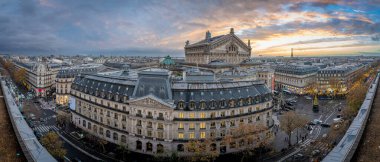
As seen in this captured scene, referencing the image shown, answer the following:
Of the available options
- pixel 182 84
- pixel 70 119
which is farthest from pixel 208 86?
pixel 70 119

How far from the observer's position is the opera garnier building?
7144 cm

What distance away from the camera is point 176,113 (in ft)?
235

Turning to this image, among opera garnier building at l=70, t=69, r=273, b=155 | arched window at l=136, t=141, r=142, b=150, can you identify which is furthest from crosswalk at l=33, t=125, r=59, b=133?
arched window at l=136, t=141, r=142, b=150

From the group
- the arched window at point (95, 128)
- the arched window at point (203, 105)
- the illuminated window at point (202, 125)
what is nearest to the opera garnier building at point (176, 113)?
the illuminated window at point (202, 125)

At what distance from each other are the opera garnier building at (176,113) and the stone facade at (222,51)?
199 ft

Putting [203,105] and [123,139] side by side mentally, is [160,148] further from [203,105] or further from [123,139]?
[203,105]

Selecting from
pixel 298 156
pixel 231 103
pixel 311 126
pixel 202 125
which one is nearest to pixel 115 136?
pixel 202 125

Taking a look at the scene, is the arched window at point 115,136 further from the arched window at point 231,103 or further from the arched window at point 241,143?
the arched window at point 241,143

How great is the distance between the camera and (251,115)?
78750mm

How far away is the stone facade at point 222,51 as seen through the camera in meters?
143

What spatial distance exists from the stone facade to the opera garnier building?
60539mm

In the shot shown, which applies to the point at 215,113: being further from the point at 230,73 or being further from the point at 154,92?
the point at 230,73

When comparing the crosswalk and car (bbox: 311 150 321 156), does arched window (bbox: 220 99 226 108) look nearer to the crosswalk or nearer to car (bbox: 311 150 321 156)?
car (bbox: 311 150 321 156)

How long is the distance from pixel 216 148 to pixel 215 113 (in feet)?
29.8
